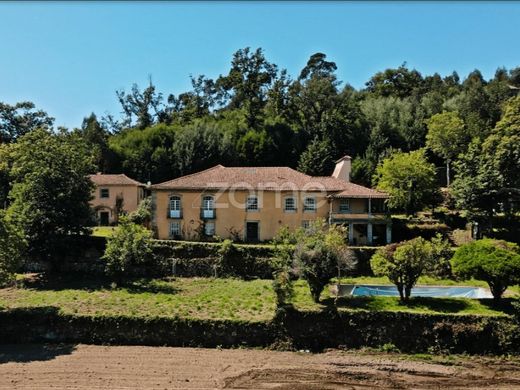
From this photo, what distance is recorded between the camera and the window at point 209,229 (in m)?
41.2

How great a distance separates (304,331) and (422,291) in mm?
9469

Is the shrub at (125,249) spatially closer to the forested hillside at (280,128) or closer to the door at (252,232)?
the door at (252,232)

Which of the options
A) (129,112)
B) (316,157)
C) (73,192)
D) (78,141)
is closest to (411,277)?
(73,192)

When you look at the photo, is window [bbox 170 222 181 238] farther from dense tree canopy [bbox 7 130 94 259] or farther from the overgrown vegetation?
the overgrown vegetation

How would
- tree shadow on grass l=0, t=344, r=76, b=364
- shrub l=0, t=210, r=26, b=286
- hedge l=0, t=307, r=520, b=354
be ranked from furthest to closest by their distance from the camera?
shrub l=0, t=210, r=26, b=286
hedge l=0, t=307, r=520, b=354
tree shadow on grass l=0, t=344, r=76, b=364

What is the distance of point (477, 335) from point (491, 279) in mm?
3513

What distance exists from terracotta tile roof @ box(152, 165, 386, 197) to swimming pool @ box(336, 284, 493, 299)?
414 inches

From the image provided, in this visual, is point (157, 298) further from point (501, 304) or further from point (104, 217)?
point (104, 217)

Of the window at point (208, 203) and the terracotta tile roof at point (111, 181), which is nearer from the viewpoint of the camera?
the window at point (208, 203)

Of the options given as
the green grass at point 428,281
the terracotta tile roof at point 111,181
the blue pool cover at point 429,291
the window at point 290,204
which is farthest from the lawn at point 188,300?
the terracotta tile roof at point 111,181

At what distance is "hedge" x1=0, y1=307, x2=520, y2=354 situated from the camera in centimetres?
2580

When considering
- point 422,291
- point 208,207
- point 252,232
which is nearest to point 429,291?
point 422,291

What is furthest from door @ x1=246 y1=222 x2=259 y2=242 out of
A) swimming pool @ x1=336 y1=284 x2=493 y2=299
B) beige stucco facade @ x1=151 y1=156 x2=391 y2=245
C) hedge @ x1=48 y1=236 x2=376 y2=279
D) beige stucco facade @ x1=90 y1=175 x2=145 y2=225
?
beige stucco facade @ x1=90 y1=175 x2=145 y2=225

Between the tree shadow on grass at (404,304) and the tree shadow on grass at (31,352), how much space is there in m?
14.7
